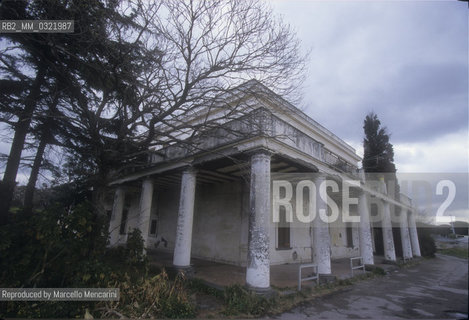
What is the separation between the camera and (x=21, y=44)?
6.67 metres

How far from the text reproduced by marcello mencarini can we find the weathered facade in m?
3.51

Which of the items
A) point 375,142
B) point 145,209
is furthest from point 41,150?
point 375,142

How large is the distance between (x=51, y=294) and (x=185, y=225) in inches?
186

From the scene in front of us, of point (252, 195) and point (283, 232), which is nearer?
point (252, 195)

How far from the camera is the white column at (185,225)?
902 cm

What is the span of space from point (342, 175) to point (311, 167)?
301 cm

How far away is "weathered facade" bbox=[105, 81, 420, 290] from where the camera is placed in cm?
734

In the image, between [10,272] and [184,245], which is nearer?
[10,272]

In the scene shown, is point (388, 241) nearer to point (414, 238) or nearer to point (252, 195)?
point (414, 238)

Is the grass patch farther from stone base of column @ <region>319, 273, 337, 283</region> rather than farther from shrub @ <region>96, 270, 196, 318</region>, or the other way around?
stone base of column @ <region>319, 273, 337, 283</region>

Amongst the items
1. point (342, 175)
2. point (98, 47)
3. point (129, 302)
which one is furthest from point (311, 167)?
point (98, 47)

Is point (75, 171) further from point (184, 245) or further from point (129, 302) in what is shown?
point (129, 302)

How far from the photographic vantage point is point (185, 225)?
930cm

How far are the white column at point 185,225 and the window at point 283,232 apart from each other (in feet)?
17.7
